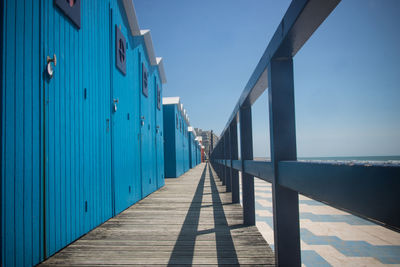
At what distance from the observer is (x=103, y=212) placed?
3.08 metres

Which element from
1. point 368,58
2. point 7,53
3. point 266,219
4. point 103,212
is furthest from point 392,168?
point 266,219

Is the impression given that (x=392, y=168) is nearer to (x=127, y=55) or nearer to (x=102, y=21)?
(x=102, y=21)

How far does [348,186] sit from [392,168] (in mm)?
176

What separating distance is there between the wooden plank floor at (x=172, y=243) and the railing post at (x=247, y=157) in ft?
0.53

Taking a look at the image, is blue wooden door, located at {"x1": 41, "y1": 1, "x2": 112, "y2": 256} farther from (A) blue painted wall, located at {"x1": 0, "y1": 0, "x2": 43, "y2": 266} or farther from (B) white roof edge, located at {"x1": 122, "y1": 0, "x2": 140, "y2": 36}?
(B) white roof edge, located at {"x1": 122, "y1": 0, "x2": 140, "y2": 36}

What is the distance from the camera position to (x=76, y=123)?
8.20 feet

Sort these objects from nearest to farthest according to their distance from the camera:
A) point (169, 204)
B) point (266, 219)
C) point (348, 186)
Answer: point (348, 186) < point (169, 204) < point (266, 219)

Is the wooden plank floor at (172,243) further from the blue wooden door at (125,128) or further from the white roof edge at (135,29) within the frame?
the white roof edge at (135,29)

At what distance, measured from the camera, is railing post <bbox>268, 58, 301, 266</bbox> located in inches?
52.6

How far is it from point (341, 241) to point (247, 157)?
2.24m

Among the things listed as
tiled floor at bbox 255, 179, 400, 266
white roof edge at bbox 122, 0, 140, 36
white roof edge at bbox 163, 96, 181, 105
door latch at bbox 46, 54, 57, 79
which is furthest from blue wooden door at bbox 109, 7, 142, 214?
white roof edge at bbox 163, 96, 181, 105

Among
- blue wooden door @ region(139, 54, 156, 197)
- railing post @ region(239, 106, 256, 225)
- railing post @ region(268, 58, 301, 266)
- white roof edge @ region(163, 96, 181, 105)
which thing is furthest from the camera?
white roof edge @ region(163, 96, 181, 105)

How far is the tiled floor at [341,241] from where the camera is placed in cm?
279

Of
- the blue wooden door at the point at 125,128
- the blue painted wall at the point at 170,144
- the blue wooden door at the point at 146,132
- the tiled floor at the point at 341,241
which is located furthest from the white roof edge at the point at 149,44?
the tiled floor at the point at 341,241
